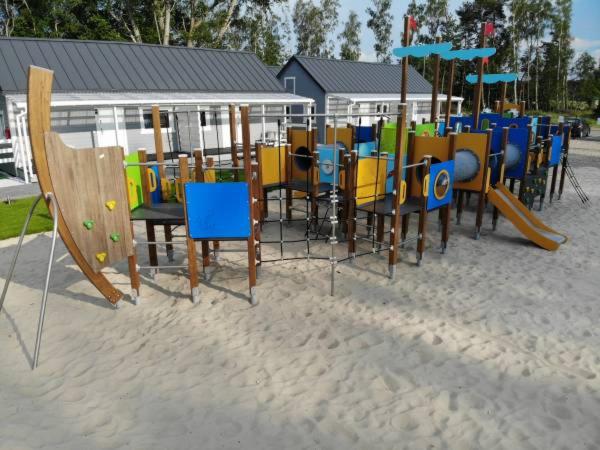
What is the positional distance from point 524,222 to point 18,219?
9365 mm

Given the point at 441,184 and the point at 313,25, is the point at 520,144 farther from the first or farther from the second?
the point at 313,25

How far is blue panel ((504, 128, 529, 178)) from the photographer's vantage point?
8844mm

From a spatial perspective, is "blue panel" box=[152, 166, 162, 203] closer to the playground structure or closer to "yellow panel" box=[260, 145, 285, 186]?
the playground structure

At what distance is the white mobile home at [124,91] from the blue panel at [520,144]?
259 inches

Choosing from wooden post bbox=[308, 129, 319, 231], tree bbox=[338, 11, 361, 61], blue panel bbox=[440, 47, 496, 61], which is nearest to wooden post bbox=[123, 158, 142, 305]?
wooden post bbox=[308, 129, 319, 231]

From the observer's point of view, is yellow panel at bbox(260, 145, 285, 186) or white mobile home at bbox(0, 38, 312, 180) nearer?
yellow panel at bbox(260, 145, 285, 186)

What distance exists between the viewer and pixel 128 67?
667 inches

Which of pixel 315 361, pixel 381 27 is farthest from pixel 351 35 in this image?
pixel 315 361

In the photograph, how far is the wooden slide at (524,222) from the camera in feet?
23.9

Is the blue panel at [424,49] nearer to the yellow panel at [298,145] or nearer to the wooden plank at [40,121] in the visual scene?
the yellow panel at [298,145]

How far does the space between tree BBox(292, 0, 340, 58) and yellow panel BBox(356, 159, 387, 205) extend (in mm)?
46771

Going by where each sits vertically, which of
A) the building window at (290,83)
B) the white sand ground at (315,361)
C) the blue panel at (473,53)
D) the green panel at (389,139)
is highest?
the building window at (290,83)

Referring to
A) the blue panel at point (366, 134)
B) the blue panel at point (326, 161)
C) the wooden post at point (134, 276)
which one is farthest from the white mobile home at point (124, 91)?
the wooden post at point (134, 276)

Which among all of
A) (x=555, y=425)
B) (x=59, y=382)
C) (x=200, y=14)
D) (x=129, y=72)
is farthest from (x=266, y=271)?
(x=200, y=14)
